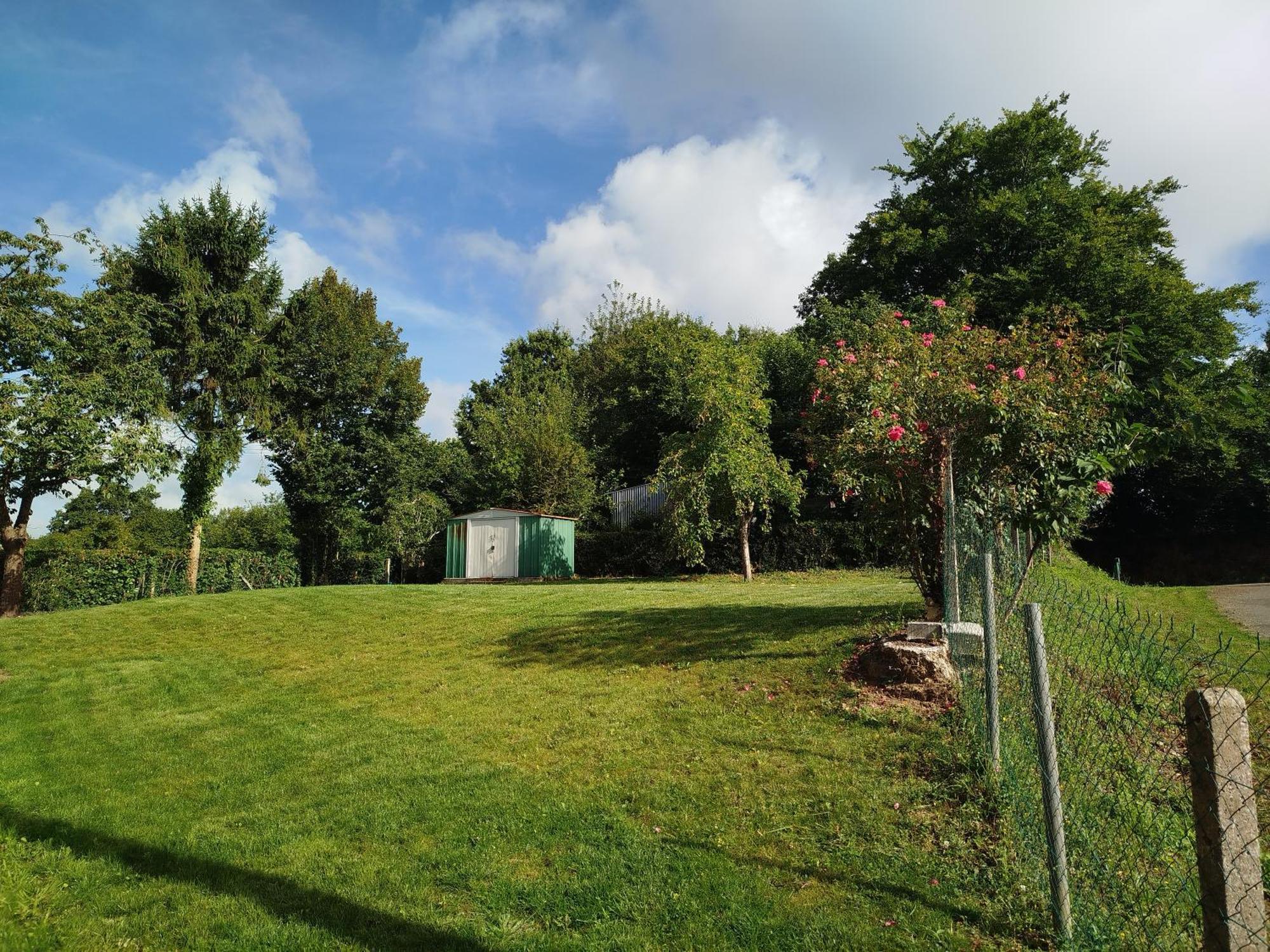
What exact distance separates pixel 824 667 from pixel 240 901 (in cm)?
470

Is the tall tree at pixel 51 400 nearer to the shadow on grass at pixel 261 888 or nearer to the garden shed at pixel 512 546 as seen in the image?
the garden shed at pixel 512 546

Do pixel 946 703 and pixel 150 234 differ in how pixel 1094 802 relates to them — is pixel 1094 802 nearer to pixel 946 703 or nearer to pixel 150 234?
pixel 946 703

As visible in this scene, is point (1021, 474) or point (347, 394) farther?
point (347, 394)

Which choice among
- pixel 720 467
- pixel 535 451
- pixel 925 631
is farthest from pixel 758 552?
pixel 925 631

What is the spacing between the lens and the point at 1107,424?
244 inches

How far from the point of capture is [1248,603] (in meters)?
12.6

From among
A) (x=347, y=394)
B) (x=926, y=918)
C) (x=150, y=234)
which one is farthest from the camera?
(x=347, y=394)

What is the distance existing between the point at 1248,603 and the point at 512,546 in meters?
17.5

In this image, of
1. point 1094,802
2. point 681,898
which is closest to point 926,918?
point 681,898

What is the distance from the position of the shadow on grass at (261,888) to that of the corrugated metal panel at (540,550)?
58.1 feet

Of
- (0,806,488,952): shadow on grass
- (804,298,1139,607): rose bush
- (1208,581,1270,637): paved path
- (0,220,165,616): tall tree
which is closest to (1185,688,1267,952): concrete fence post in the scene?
(0,806,488,952): shadow on grass

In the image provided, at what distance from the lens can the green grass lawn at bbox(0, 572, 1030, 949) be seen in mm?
3273

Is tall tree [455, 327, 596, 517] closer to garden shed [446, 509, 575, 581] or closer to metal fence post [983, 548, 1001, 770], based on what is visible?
garden shed [446, 509, 575, 581]

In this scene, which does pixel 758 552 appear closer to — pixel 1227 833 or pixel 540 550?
pixel 540 550
